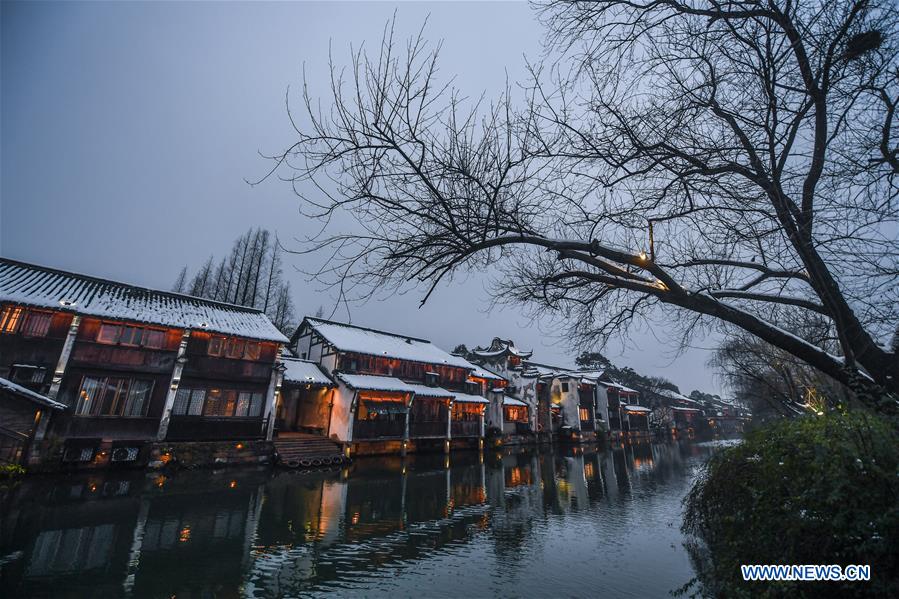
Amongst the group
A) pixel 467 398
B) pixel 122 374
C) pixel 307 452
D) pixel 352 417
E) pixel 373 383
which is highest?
pixel 373 383

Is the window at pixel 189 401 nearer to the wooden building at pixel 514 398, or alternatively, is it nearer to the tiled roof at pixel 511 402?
the wooden building at pixel 514 398

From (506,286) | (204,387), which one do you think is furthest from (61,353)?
(506,286)

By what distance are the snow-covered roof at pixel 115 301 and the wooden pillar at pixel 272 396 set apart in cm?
146

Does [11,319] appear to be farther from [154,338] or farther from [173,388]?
[173,388]

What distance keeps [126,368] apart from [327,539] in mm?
14464

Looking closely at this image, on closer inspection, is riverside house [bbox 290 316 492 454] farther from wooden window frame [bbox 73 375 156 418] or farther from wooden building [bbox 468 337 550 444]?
wooden window frame [bbox 73 375 156 418]

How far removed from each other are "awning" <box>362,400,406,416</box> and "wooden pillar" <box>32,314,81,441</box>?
538 inches

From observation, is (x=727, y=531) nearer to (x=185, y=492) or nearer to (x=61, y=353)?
(x=185, y=492)

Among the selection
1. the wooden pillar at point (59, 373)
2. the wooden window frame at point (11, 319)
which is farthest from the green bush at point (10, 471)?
the wooden window frame at point (11, 319)

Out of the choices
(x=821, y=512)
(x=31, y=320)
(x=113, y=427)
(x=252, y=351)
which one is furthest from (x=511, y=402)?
(x=821, y=512)

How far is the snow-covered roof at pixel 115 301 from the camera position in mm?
15383

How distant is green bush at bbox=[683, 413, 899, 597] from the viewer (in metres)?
3.38

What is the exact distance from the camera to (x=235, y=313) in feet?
72.8

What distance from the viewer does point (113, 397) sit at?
16.1 meters
